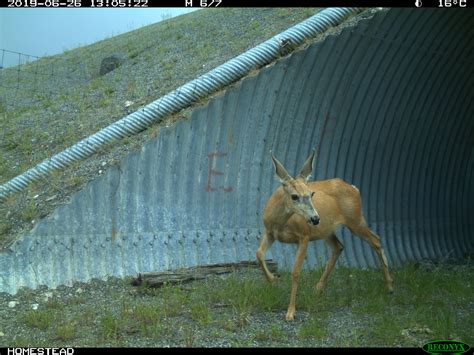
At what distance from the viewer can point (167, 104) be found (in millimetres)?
12344

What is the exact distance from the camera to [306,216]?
25.6ft

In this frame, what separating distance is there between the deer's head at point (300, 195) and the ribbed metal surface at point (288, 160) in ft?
9.41

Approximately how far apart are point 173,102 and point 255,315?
5.54 meters

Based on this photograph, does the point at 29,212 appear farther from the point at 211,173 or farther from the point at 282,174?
the point at 282,174

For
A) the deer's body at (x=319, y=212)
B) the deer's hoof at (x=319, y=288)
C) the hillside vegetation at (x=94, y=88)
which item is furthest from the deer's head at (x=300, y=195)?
the hillside vegetation at (x=94, y=88)

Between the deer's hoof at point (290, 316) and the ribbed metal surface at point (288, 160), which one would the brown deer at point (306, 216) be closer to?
the deer's hoof at point (290, 316)

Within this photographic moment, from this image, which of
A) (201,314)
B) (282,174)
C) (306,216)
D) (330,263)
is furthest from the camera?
(330,263)

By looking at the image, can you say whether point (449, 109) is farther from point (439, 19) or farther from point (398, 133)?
point (439, 19)

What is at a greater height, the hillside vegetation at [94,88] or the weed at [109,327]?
the hillside vegetation at [94,88]

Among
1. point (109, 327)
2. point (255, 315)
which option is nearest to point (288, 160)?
point (255, 315)

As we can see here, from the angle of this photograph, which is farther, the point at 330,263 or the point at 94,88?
the point at 94,88

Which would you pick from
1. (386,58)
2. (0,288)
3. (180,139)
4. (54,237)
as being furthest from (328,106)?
(0,288)

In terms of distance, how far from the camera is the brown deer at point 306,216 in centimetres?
793

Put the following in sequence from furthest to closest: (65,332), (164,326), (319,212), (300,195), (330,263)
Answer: (330,263) < (319,212) < (300,195) < (164,326) < (65,332)
